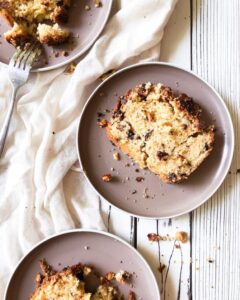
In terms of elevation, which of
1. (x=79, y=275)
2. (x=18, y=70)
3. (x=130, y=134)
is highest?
(x=18, y=70)

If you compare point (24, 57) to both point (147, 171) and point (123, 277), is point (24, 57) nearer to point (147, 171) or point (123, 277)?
point (147, 171)

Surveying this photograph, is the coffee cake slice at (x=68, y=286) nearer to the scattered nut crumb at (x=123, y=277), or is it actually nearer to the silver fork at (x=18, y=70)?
the scattered nut crumb at (x=123, y=277)

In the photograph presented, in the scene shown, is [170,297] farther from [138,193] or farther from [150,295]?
[138,193]

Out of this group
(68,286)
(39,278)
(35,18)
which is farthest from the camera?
(35,18)

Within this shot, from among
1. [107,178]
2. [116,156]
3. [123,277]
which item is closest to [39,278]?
[123,277]

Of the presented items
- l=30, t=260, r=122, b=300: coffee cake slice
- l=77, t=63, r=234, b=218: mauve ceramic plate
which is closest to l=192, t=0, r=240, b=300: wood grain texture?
l=77, t=63, r=234, b=218: mauve ceramic plate

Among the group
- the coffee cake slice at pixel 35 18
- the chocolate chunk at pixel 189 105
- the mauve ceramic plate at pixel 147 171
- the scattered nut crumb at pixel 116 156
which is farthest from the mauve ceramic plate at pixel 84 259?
the coffee cake slice at pixel 35 18

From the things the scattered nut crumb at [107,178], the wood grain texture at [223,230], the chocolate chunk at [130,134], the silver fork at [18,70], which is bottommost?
the wood grain texture at [223,230]
